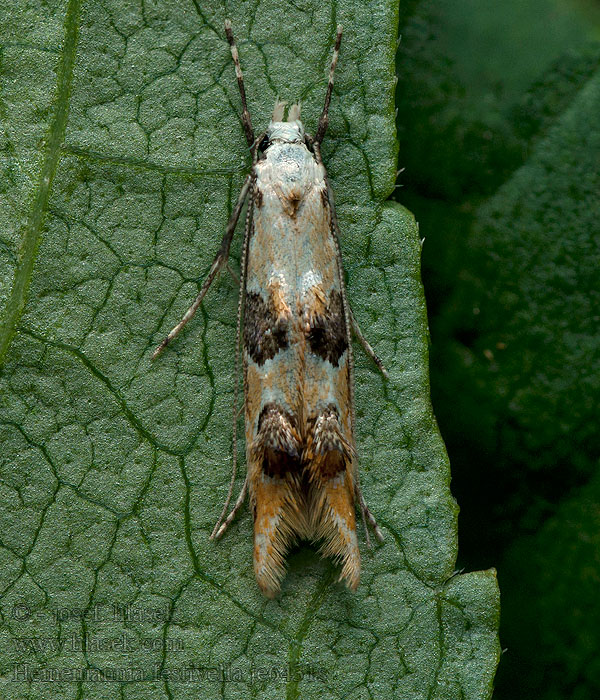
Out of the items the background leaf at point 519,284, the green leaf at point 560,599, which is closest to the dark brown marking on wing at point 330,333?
the background leaf at point 519,284

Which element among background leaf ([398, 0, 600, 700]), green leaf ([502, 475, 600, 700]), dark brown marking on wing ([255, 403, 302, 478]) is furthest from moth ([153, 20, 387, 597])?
green leaf ([502, 475, 600, 700])

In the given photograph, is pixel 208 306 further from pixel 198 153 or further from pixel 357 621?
pixel 357 621

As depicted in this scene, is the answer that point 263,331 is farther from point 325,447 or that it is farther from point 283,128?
point 283,128

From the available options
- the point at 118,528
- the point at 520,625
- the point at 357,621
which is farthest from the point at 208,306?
the point at 520,625

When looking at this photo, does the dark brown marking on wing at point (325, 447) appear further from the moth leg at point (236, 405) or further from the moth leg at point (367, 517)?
the moth leg at point (236, 405)

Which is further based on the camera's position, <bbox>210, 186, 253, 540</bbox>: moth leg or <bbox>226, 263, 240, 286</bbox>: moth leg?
<bbox>226, 263, 240, 286</bbox>: moth leg

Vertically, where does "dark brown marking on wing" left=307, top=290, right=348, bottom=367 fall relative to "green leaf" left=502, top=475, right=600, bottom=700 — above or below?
above

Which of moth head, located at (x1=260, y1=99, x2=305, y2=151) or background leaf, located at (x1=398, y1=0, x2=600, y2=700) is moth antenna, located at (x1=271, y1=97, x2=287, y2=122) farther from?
background leaf, located at (x1=398, y1=0, x2=600, y2=700)

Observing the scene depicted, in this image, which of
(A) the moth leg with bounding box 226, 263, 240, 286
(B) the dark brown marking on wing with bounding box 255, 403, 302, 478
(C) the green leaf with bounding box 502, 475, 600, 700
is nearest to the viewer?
(B) the dark brown marking on wing with bounding box 255, 403, 302, 478
